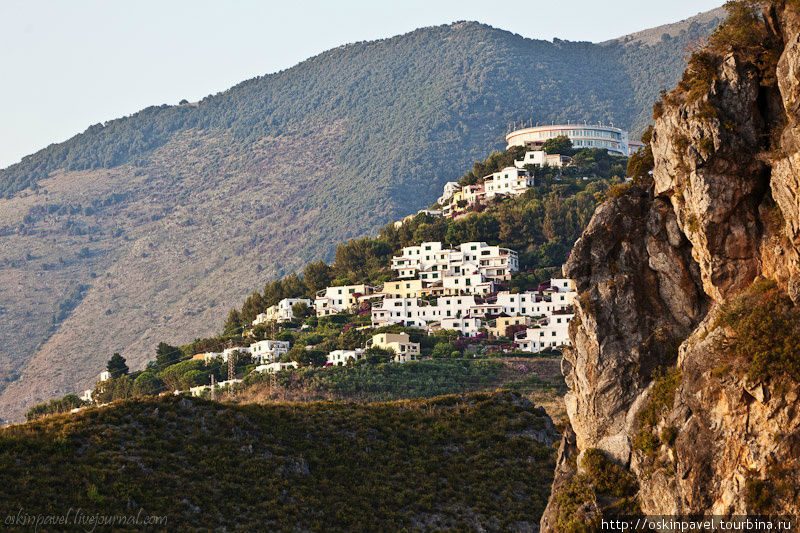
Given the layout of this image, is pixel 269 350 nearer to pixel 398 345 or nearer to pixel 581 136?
pixel 398 345

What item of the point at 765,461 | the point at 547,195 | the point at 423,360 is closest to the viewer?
the point at 765,461

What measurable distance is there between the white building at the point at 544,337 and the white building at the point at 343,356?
1726 cm

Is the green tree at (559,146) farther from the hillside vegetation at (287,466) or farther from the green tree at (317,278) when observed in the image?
the hillside vegetation at (287,466)

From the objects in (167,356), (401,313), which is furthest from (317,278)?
(401,313)

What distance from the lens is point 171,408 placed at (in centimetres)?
5200

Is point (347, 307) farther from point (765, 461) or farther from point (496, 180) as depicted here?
point (765, 461)

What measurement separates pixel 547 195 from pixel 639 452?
12122 centimetres

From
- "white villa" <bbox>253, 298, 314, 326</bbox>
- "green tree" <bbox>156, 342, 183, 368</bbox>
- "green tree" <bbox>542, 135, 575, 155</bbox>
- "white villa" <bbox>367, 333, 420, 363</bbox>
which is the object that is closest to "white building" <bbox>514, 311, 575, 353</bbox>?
"white villa" <bbox>367, 333, 420, 363</bbox>

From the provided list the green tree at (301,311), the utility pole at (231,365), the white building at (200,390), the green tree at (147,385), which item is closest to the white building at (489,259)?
the green tree at (301,311)

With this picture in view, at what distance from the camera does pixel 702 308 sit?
3281 centimetres

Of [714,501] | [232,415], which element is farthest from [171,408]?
[714,501]

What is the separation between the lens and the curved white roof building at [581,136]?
181875 mm

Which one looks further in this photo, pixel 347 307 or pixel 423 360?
pixel 347 307

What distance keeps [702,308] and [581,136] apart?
153 meters
